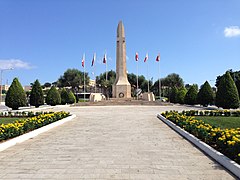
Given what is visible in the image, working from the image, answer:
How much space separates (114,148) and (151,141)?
158 cm

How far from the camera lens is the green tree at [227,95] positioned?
816 inches

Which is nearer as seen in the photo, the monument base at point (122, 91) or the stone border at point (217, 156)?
the stone border at point (217, 156)

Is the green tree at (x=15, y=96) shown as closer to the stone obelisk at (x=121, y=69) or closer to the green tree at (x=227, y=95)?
the green tree at (x=227, y=95)

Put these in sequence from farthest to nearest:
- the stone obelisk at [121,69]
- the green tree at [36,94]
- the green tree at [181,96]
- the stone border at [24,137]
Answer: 1. the stone obelisk at [121,69]
2. the green tree at [181,96]
3. the green tree at [36,94]
4. the stone border at [24,137]

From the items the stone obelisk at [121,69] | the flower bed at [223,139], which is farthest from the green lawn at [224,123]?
the stone obelisk at [121,69]

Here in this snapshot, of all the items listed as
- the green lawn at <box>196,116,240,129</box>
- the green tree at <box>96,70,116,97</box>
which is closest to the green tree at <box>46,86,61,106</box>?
the green lawn at <box>196,116,240,129</box>

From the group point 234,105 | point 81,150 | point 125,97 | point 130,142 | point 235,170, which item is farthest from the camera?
point 125,97

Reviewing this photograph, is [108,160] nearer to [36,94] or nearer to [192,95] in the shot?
[36,94]

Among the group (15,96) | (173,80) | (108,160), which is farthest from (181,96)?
(108,160)

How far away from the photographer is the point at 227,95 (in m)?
20.8

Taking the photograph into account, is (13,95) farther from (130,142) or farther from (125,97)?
(125,97)

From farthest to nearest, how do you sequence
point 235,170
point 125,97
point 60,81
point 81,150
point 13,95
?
point 60,81 → point 125,97 → point 13,95 → point 81,150 → point 235,170

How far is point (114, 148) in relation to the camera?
6.88 m

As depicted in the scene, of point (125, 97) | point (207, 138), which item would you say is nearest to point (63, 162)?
point (207, 138)
